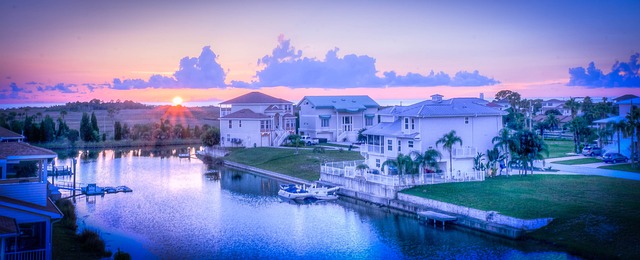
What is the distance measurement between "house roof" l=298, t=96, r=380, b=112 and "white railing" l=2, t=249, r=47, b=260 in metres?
65.1

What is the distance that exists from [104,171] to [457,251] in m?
50.9

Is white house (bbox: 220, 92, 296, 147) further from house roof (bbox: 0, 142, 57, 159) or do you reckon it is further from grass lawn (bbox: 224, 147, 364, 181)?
house roof (bbox: 0, 142, 57, 159)

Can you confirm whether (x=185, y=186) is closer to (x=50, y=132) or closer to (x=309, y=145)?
(x=309, y=145)

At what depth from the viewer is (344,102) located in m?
91.8

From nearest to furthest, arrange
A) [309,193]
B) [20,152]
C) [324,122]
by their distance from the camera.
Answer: [20,152]
[309,193]
[324,122]

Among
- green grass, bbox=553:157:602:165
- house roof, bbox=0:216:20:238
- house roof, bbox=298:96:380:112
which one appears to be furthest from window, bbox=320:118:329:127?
house roof, bbox=0:216:20:238

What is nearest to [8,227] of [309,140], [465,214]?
[465,214]

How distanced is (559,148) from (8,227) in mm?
65042

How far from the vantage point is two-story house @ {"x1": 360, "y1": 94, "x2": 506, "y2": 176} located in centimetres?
4844

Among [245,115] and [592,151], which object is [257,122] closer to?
[245,115]

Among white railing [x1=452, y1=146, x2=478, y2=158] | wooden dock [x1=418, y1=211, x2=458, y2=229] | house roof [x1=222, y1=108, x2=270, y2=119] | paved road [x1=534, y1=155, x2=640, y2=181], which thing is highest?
house roof [x1=222, y1=108, x2=270, y2=119]

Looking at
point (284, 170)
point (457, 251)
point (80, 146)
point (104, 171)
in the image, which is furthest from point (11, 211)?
point (80, 146)

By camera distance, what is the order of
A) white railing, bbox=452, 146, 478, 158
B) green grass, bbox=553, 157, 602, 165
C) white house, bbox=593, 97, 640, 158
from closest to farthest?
1. white railing, bbox=452, 146, 478, 158
2. green grass, bbox=553, 157, 602, 165
3. white house, bbox=593, 97, 640, 158

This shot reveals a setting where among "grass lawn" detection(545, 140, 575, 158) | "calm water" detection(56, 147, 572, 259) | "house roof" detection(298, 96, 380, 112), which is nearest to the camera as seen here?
"calm water" detection(56, 147, 572, 259)
